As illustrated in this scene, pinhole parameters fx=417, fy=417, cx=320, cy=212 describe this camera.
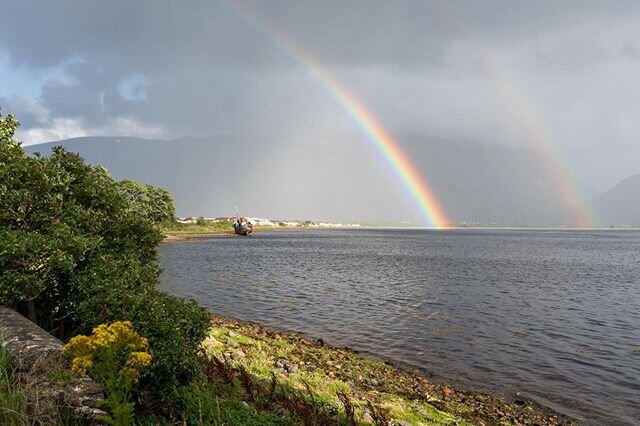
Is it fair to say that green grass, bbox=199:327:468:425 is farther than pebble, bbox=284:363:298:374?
No

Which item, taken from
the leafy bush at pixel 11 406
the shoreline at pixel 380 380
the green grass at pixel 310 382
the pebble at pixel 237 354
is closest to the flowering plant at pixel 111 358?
the leafy bush at pixel 11 406

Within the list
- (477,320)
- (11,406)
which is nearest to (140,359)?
(11,406)

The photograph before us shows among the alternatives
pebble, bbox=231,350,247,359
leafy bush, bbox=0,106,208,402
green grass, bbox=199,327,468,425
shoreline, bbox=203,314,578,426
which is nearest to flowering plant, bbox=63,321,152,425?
leafy bush, bbox=0,106,208,402

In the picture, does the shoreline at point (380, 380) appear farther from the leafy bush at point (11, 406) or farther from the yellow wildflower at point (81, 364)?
the yellow wildflower at point (81, 364)

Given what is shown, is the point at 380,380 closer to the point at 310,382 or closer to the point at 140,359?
the point at 310,382

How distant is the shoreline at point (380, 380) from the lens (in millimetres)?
14773

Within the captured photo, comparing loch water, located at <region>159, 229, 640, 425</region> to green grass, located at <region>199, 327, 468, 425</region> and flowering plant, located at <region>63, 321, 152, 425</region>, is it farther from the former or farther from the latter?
flowering plant, located at <region>63, 321, 152, 425</region>

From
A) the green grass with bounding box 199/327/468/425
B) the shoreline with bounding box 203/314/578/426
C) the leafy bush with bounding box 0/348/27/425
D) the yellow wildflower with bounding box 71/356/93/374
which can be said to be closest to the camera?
the leafy bush with bounding box 0/348/27/425

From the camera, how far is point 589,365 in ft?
70.3

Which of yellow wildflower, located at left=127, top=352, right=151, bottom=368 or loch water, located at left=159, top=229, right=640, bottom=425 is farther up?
yellow wildflower, located at left=127, top=352, right=151, bottom=368

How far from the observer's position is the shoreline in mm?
14773

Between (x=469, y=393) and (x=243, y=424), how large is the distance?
11.7 m

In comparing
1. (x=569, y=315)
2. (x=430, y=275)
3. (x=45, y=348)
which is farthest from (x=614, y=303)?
(x=45, y=348)

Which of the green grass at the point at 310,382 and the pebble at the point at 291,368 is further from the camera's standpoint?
the pebble at the point at 291,368
